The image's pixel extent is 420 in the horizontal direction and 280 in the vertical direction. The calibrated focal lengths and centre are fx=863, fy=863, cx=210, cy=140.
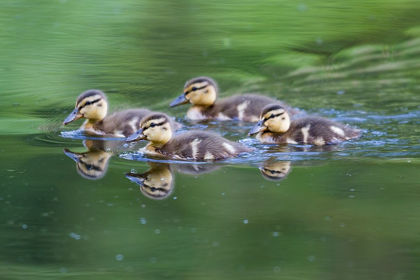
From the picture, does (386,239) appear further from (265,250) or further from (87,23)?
(87,23)

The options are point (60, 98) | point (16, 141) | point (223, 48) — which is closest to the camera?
point (16, 141)

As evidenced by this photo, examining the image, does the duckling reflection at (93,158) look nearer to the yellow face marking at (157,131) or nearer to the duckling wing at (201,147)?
the yellow face marking at (157,131)

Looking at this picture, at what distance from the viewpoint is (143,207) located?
3.93m

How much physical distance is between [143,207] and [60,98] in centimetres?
289

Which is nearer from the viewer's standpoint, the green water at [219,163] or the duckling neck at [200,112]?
the green water at [219,163]

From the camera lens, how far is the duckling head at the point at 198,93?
6.57 meters

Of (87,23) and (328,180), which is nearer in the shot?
(328,180)

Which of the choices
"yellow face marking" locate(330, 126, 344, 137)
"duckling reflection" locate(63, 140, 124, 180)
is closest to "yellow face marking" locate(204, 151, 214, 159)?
"duckling reflection" locate(63, 140, 124, 180)

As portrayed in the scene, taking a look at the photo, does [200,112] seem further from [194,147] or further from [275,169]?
[275,169]

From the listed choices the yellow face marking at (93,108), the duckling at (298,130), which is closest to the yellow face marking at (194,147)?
the duckling at (298,130)

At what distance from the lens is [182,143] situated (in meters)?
5.02

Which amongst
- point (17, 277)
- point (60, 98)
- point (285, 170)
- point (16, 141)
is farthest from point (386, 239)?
point (60, 98)

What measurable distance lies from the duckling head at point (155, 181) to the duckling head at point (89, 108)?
47.6 inches

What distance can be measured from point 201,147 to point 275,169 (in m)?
0.54
